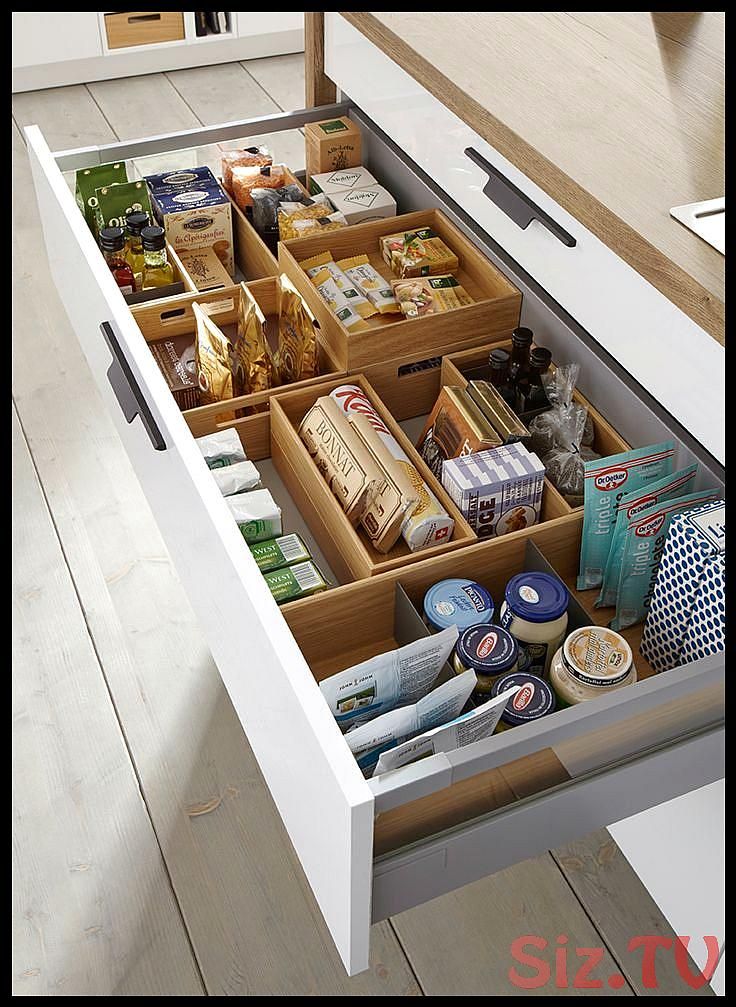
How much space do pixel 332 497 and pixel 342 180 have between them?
2.30 ft

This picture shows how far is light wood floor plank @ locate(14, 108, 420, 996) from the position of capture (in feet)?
4.51

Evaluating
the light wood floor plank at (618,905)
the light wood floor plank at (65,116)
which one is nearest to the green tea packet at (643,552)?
the light wood floor plank at (618,905)

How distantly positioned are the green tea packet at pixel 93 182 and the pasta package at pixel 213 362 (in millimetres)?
363

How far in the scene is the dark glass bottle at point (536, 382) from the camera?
1.26m

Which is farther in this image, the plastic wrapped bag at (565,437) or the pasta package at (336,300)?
the pasta package at (336,300)

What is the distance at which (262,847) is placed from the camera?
1.49m

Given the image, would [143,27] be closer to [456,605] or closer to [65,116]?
[65,116]

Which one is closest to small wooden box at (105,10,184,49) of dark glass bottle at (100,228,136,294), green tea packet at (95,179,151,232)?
green tea packet at (95,179,151,232)

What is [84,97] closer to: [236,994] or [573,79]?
[573,79]

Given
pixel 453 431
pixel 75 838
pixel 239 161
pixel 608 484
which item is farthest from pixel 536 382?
pixel 75 838

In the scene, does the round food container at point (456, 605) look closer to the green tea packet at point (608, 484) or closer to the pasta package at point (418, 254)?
the green tea packet at point (608, 484)

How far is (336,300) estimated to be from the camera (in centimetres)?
140

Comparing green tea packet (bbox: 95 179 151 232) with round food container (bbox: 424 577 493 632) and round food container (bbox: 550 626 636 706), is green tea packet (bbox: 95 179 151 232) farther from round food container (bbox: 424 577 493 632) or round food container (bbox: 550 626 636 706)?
round food container (bbox: 550 626 636 706)

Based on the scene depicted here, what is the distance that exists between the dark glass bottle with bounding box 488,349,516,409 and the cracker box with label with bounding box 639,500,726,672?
1.03 feet
